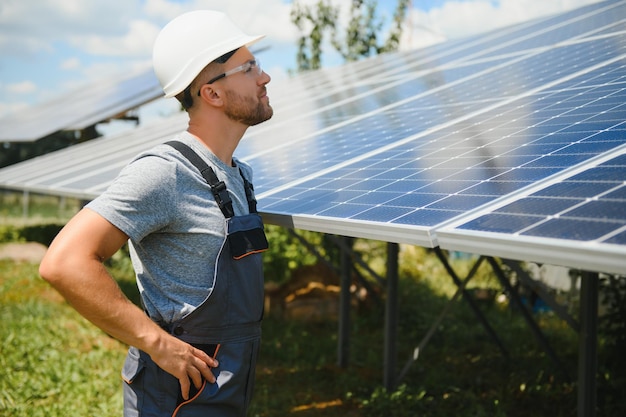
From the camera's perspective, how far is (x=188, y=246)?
2.76 m

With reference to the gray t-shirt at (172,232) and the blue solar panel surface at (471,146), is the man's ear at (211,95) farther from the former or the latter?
the blue solar panel surface at (471,146)

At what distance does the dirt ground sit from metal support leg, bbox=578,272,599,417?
41.1 ft

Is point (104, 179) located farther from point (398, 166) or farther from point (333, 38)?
point (333, 38)

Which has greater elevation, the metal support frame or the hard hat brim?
the hard hat brim

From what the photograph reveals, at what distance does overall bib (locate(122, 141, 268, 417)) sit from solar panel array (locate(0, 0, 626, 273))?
64 cm

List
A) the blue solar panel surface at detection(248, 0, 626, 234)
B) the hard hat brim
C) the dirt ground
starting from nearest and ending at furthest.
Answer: the hard hat brim
the blue solar panel surface at detection(248, 0, 626, 234)
the dirt ground

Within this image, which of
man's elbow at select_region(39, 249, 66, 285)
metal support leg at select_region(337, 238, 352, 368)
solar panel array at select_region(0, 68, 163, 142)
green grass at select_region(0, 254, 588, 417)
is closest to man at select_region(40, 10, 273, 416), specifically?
man's elbow at select_region(39, 249, 66, 285)

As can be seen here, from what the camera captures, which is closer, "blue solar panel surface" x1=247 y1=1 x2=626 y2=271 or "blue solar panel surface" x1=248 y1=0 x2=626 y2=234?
"blue solar panel surface" x1=247 y1=1 x2=626 y2=271

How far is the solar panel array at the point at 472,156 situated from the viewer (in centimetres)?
259

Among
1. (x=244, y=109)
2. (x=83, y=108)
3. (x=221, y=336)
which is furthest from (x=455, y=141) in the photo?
(x=83, y=108)

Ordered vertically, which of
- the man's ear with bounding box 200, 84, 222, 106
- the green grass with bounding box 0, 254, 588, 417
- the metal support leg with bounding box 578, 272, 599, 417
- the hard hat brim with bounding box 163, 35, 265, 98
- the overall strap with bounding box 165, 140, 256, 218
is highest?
the hard hat brim with bounding box 163, 35, 265, 98

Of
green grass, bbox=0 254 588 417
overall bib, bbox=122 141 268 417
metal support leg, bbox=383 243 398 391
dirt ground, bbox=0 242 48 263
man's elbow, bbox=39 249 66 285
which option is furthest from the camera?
dirt ground, bbox=0 242 48 263

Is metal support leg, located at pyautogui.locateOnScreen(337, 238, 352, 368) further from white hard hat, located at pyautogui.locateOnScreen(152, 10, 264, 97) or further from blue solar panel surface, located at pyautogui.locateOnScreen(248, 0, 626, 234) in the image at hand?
white hard hat, located at pyautogui.locateOnScreen(152, 10, 264, 97)

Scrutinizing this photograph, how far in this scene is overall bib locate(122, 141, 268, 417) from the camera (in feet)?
9.18
